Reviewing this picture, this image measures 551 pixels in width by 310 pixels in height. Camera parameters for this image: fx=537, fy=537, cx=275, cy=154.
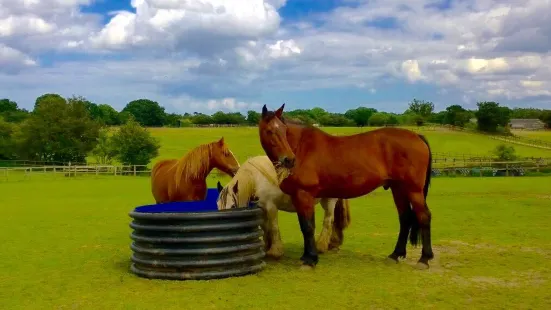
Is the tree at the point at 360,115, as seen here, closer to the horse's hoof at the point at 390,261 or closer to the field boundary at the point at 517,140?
the field boundary at the point at 517,140

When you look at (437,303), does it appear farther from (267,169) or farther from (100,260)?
(100,260)

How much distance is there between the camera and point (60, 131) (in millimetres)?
53562

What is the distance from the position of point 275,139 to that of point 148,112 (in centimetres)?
11510

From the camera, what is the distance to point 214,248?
6.54 m

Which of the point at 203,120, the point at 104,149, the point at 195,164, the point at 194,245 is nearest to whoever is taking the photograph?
the point at 194,245

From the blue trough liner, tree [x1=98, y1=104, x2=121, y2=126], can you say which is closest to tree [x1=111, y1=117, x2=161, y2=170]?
the blue trough liner

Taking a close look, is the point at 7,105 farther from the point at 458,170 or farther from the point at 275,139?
the point at 275,139

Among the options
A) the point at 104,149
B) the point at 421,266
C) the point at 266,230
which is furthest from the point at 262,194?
the point at 104,149

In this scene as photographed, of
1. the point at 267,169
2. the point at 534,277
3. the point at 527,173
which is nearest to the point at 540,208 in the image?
the point at 534,277

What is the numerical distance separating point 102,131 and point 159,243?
51.5 m

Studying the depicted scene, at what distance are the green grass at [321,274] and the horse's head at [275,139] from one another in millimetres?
1446

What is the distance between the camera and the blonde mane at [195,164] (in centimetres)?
891

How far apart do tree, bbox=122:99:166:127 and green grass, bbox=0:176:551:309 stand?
107m

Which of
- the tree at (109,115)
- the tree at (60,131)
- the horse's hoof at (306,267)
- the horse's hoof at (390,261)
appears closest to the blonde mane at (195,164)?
the horse's hoof at (306,267)
